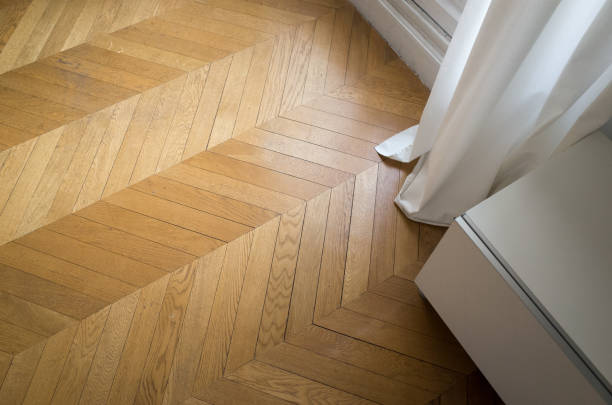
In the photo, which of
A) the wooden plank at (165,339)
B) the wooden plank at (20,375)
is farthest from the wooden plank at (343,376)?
the wooden plank at (20,375)

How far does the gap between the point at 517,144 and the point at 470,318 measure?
0.46 meters

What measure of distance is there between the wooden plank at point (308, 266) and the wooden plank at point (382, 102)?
400mm

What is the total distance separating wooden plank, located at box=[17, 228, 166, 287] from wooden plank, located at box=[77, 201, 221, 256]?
0.28 feet

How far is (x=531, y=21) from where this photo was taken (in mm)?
903

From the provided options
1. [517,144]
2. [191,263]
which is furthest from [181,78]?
[517,144]

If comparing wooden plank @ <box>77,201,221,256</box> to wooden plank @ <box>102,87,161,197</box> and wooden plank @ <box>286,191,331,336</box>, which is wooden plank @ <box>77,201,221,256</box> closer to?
wooden plank @ <box>102,87,161,197</box>

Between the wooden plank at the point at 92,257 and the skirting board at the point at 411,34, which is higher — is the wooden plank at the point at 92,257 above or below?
below

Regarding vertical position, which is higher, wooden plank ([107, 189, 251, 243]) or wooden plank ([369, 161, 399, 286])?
wooden plank ([369, 161, 399, 286])

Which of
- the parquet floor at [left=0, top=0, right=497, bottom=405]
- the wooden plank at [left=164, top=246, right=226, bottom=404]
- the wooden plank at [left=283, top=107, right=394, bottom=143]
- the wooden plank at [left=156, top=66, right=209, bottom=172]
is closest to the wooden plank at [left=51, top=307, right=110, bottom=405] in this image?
the parquet floor at [left=0, top=0, right=497, bottom=405]

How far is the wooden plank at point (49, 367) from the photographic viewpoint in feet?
4.07

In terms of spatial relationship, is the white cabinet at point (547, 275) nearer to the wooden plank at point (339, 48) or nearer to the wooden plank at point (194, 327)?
the wooden plank at point (194, 327)

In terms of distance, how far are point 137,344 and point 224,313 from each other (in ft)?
0.81

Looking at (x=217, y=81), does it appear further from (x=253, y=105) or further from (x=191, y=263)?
(x=191, y=263)

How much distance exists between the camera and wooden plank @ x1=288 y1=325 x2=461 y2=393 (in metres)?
1.29
